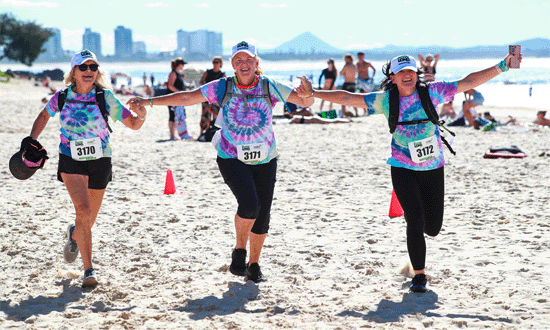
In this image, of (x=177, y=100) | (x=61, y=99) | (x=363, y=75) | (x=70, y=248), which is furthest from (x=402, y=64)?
(x=363, y=75)

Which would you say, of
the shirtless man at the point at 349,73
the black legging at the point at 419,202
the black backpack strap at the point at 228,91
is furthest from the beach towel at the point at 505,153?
the shirtless man at the point at 349,73

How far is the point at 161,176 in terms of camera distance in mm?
9516

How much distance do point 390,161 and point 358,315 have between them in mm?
1228

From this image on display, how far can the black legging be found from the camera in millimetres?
4414

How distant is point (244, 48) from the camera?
449cm

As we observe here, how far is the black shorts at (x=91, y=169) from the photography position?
4492 mm

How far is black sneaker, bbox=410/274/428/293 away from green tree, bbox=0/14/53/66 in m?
80.3

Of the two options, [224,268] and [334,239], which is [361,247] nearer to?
[334,239]

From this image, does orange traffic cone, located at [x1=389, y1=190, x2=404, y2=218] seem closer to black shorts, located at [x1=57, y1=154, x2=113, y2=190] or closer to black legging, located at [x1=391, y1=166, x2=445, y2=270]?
black legging, located at [x1=391, y1=166, x2=445, y2=270]

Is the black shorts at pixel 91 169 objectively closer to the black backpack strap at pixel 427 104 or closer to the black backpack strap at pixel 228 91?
the black backpack strap at pixel 228 91

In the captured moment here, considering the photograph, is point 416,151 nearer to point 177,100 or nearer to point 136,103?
point 177,100

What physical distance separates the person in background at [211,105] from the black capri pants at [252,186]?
8353mm

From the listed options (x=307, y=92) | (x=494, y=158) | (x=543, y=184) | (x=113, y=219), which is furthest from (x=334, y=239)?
(x=494, y=158)

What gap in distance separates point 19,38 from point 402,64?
80.5 metres
